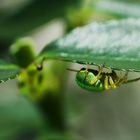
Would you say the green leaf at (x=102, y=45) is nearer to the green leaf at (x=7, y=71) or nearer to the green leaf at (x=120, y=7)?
the green leaf at (x=7, y=71)

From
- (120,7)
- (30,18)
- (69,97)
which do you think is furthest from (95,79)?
(69,97)

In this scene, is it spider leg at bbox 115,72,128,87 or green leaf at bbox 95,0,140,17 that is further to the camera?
green leaf at bbox 95,0,140,17

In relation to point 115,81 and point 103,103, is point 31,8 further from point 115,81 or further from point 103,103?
point 103,103

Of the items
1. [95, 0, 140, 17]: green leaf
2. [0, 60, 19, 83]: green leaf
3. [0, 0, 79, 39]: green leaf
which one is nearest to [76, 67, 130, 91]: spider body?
[0, 60, 19, 83]: green leaf

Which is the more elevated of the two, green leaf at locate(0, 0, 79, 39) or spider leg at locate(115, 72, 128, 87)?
green leaf at locate(0, 0, 79, 39)

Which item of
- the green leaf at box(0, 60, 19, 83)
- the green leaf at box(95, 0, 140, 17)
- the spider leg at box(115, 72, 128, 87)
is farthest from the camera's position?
the green leaf at box(95, 0, 140, 17)

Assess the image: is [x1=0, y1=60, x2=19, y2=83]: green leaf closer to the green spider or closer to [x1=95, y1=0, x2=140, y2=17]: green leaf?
the green spider

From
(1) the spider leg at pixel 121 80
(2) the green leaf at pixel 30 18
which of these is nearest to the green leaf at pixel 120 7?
(2) the green leaf at pixel 30 18

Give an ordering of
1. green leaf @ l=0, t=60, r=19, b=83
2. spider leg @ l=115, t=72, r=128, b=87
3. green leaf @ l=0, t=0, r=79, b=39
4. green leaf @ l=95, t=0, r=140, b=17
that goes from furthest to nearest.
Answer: green leaf @ l=0, t=0, r=79, b=39
green leaf @ l=95, t=0, r=140, b=17
spider leg @ l=115, t=72, r=128, b=87
green leaf @ l=0, t=60, r=19, b=83
